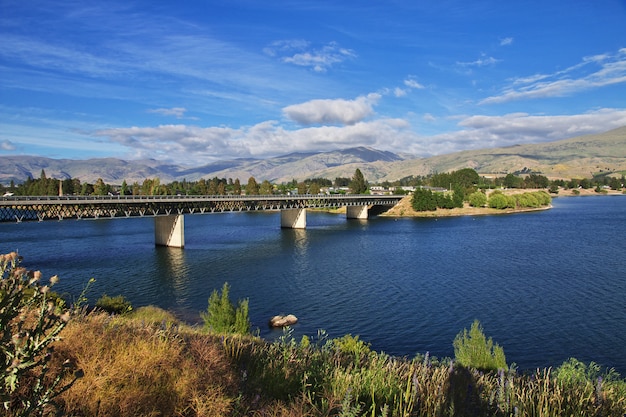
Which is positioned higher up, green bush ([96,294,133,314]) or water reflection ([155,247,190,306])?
green bush ([96,294,133,314])

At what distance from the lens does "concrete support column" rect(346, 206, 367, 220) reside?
150 m

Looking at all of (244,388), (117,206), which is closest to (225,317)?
(244,388)

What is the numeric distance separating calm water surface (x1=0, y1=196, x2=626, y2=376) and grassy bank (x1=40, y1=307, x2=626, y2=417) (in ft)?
71.5

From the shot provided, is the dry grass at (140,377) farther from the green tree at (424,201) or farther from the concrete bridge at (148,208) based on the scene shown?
the green tree at (424,201)

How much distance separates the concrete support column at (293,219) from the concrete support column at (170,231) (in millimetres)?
39322

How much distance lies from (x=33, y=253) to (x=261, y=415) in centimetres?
7831

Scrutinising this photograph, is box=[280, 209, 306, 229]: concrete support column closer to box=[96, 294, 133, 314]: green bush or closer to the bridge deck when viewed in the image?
the bridge deck

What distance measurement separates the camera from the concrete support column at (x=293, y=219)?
11738 cm

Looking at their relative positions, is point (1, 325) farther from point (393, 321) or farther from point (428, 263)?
point (428, 263)

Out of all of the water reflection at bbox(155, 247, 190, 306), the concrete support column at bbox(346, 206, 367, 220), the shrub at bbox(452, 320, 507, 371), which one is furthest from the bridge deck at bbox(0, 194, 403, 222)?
the shrub at bbox(452, 320, 507, 371)

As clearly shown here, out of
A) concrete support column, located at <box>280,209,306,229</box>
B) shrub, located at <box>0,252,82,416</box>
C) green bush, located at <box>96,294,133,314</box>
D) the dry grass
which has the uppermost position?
shrub, located at <box>0,252,82,416</box>

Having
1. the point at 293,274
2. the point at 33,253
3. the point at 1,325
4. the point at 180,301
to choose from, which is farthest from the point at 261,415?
the point at 33,253

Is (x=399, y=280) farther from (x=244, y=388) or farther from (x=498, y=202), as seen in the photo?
(x=498, y=202)

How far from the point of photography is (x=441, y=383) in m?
9.88
